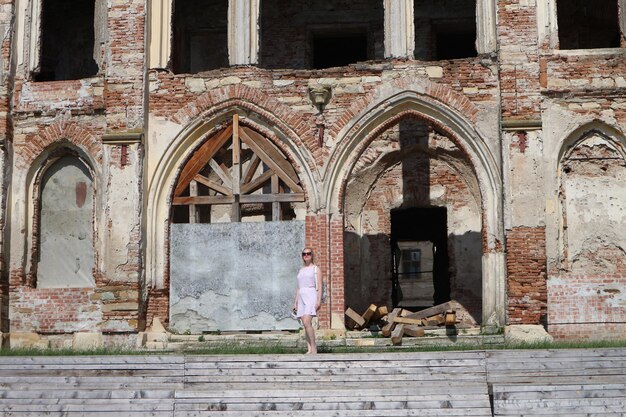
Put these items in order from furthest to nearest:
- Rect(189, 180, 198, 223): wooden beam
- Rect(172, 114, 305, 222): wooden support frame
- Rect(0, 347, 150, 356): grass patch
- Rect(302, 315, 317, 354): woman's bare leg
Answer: Rect(189, 180, 198, 223): wooden beam, Rect(172, 114, 305, 222): wooden support frame, Rect(0, 347, 150, 356): grass patch, Rect(302, 315, 317, 354): woman's bare leg

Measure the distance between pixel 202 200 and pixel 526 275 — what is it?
5.57 m

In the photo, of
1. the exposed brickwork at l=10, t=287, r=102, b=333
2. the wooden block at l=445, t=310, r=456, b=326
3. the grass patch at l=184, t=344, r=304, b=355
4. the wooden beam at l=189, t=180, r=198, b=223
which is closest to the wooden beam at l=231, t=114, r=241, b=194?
the wooden beam at l=189, t=180, r=198, b=223

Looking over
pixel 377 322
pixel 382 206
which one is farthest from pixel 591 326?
pixel 382 206

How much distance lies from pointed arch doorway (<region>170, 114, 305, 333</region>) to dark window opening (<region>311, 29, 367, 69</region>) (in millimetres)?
4541

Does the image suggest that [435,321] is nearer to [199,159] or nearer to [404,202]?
[404,202]

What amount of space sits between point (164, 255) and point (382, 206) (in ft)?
16.8

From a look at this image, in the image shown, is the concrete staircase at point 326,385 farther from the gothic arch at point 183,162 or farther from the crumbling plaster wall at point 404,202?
the crumbling plaster wall at point 404,202

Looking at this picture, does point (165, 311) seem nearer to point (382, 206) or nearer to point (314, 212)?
point (314, 212)

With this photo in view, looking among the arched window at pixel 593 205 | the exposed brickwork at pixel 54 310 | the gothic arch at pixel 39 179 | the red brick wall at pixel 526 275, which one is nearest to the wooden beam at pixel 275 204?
the gothic arch at pixel 39 179

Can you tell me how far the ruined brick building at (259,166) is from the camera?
1836 centimetres

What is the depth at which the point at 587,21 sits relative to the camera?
70.9 ft

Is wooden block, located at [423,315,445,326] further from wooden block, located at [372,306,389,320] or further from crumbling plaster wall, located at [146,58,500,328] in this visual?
crumbling plaster wall, located at [146,58,500,328]

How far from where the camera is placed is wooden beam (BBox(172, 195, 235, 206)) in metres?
19.2

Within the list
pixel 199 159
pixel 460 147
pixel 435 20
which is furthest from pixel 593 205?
pixel 199 159
